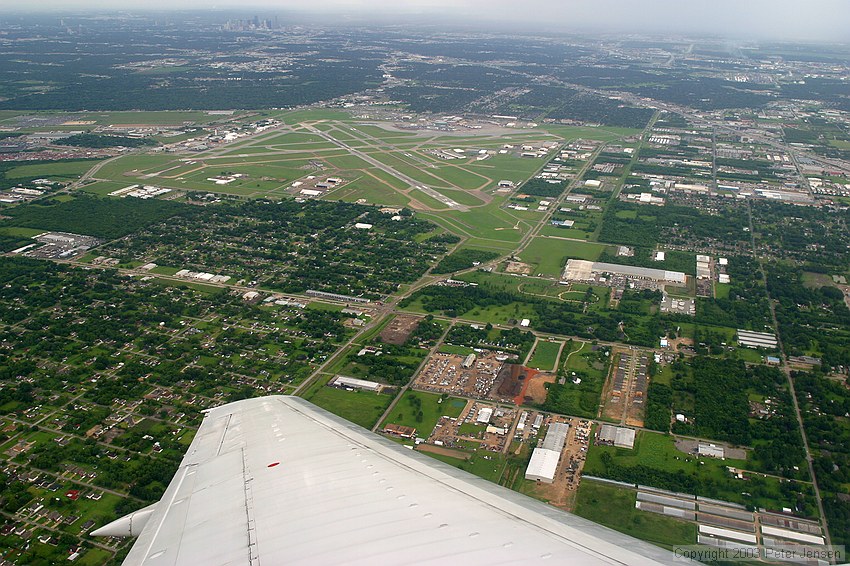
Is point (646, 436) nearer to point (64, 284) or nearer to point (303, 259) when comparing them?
point (303, 259)

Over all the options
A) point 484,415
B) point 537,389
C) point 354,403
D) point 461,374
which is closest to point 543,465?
point 484,415

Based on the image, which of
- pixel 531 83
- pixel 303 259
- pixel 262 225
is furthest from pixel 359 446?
pixel 531 83

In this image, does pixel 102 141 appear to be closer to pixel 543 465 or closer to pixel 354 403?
pixel 354 403

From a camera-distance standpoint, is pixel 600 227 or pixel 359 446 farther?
pixel 600 227

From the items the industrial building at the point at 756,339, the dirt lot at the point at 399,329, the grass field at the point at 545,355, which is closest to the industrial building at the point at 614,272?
the industrial building at the point at 756,339

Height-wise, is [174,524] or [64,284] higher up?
[174,524]

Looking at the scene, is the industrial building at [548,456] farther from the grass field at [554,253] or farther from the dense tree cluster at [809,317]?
the grass field at [554,253]

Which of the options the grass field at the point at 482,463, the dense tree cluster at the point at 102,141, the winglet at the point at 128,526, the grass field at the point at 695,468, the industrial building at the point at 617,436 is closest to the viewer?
the winglet at the point at 128,526
